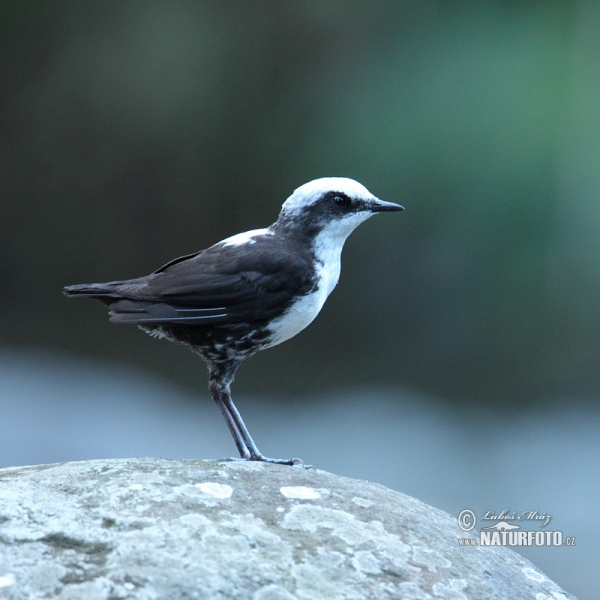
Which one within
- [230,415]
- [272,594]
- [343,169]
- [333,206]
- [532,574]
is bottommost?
[272,594]

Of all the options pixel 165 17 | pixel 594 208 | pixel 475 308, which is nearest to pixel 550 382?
pixel 475 308

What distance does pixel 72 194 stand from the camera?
712 cm

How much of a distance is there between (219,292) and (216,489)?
84 centimetres

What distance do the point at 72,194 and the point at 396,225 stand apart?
110 inches

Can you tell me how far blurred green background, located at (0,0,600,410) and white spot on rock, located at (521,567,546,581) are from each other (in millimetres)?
4093

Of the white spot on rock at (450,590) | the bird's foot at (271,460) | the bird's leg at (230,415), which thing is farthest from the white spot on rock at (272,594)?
the bird's leg at (230,415)

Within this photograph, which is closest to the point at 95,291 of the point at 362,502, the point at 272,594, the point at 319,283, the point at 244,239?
the point at 244,239

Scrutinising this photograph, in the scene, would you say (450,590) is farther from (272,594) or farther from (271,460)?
(271,460)

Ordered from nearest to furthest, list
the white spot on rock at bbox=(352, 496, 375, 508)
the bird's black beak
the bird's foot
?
the white spot on rock at bbox=(352, 496, 375, 508), the bird's foot, the bird's black beak

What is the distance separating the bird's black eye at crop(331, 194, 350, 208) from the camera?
3289mm

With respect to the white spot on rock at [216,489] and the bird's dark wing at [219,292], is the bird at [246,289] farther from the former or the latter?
the white spot on rock at [216,489]

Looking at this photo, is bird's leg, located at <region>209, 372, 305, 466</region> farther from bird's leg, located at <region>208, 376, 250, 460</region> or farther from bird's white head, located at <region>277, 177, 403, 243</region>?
bird's white head, located at <region>277, 177, 403, 243</region>

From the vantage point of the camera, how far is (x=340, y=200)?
330 centimetres

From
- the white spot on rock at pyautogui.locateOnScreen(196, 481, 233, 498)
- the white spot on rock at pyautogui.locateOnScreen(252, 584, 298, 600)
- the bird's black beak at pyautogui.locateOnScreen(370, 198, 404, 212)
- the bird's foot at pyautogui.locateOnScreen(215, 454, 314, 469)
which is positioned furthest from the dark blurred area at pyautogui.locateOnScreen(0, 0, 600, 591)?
the white spot on rock at pyautogui.locateOnScreen(252, 584, 298, 600)
